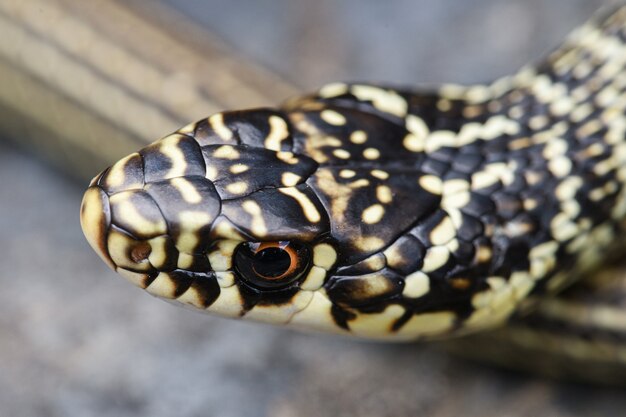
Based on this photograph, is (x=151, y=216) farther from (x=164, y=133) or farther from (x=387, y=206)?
(x=164, y=133)

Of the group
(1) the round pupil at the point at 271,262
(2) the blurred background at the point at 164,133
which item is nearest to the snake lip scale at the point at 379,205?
(1) the round pupil at the point at 271,262

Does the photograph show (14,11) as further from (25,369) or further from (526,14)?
(526,14)

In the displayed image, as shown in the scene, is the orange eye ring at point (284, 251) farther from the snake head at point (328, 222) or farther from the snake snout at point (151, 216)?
the snake snout at point (151, 216)

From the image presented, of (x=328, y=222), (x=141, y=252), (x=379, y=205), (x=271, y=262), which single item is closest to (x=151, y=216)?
(x=141, y=252)

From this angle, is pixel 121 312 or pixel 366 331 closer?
pixel 366 331

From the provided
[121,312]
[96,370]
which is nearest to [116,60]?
[121,312]

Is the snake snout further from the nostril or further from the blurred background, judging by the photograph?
the blurred background
